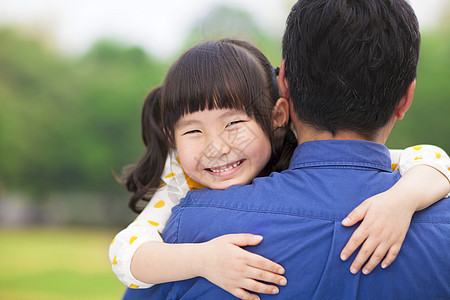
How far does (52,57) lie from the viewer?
80.5 ft

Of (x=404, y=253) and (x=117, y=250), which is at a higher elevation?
(x=117, y=250)

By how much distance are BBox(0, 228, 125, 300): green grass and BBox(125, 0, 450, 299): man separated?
1161 centimetres

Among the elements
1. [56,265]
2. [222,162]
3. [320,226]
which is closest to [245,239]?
[320,226]

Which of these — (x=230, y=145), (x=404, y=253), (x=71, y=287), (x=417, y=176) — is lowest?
(x=71, y=287)

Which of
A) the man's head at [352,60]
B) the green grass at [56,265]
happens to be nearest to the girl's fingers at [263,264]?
the man's head at [352,60]

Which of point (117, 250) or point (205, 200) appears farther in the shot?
point (117, 250)

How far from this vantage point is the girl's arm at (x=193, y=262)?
3.88 feet

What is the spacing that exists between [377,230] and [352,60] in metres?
0.41

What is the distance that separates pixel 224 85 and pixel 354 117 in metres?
0.45

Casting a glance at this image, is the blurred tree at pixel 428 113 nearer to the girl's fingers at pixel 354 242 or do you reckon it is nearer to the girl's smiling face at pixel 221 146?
the girl's smiling face at pixel 221 146

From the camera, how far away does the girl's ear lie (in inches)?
64.8

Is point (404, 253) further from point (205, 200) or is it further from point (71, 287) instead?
point (71, 287)

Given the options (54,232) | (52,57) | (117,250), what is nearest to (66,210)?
(54,232)

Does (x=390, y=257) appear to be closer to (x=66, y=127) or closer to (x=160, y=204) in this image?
(x=160, y=204)
